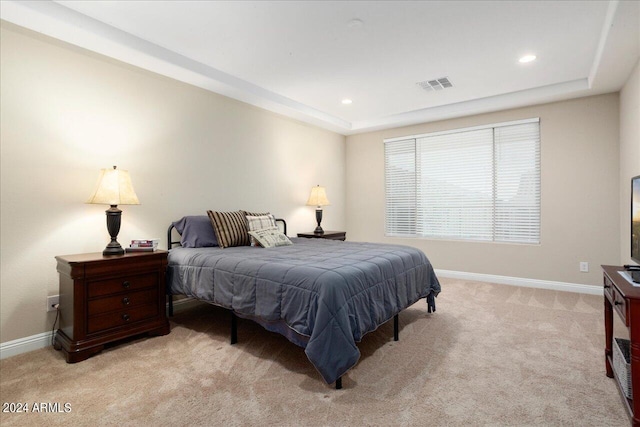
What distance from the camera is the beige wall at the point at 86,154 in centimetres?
252

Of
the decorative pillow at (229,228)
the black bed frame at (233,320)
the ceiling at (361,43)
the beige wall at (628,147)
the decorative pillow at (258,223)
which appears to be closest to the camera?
the ceiling at (361,43)

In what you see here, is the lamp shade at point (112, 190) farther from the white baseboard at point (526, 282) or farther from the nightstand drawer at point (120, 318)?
the white baseboard at point (526, 282)

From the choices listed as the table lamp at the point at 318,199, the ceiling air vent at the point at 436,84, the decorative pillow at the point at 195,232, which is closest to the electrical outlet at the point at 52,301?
the decorative pillow at the point at 195,232

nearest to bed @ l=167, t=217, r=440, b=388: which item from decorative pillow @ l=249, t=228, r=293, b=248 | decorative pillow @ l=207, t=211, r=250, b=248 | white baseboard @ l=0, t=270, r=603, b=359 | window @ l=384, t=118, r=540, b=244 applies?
decorative pillow @ l=207, t=211, r=250, b=248

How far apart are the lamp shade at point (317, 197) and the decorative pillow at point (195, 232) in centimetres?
202

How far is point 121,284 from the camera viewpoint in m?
2.61

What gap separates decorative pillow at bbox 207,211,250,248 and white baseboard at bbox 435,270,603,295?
3.25 metres

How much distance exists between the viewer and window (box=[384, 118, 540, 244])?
179 inches

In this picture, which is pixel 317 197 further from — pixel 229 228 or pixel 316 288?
pixel 316 288

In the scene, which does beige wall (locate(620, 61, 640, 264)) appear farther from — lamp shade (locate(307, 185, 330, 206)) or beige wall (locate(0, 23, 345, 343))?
beige wall (locate(0, 23, 345, 343))

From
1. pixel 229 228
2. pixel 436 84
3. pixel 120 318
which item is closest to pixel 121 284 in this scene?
pixel 120 318

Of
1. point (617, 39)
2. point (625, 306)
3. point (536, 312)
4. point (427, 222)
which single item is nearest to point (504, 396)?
point (625, 306)

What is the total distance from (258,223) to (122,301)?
1597mm

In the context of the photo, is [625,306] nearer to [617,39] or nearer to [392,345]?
[392,345]
